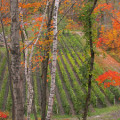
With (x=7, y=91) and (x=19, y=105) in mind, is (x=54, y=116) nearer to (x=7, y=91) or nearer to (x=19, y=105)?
(x=7, y=91)

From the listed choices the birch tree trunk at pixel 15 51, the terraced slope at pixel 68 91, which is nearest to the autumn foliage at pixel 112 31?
the terraced slope at pixel 68 91

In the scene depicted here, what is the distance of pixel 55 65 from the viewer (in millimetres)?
5805

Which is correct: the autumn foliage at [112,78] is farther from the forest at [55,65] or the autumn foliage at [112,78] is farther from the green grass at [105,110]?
the green grass at [105,110]

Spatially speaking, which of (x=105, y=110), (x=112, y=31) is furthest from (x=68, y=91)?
(x=112, y=31)

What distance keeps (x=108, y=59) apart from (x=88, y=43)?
719 inches

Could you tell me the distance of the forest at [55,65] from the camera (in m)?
5.64

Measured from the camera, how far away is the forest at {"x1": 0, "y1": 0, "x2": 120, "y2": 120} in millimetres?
5645

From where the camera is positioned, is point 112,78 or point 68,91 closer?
point 112,78

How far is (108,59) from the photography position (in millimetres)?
24484

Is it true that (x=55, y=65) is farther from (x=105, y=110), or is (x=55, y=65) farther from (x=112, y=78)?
(x=105, y=110)

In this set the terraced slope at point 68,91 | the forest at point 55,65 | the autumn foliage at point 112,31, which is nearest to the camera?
the forest at point 55,65

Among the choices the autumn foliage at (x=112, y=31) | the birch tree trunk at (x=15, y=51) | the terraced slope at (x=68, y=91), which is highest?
the autumn foliage at (x=112, y=31)

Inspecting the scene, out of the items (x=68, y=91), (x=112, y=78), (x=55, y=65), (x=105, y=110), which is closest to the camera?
(x=55, y=65)

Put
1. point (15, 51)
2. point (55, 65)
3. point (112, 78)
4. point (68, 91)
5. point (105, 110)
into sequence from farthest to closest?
1. point (68, 91)
2. point (105, 110)
3. point (112, 78)
4. point (55, 65)
5. point (15, 51)
